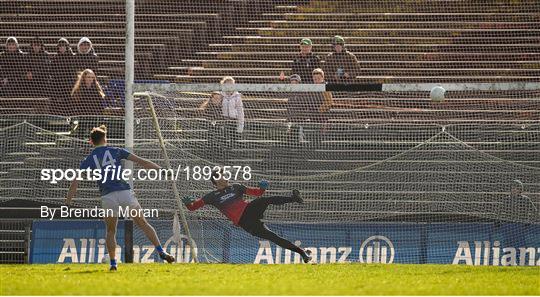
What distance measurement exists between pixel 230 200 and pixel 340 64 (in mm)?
3978

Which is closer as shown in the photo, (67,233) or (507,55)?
(67,233)

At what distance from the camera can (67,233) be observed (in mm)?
19031

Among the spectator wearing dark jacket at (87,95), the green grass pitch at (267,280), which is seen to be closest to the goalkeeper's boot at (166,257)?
the green grass pitch at (267,280)

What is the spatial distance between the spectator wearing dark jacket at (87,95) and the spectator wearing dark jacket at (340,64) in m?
3.72

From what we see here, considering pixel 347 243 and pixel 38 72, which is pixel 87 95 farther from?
pixel 347 243

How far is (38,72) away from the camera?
22.4 meters

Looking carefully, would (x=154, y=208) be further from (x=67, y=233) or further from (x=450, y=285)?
(x=450, y=285)

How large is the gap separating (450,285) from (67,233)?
22.3 feet

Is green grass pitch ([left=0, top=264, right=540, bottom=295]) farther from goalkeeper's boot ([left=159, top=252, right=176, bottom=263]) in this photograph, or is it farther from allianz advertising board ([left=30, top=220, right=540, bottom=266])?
allianz advertising board ([left=30, top=220, right=540, bottom=266])

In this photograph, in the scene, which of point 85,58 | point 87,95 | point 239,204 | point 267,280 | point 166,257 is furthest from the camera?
point 85,58

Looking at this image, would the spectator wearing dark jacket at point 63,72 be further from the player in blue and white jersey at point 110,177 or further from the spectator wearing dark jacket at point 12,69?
the player in blue and white jersey at point 110,177

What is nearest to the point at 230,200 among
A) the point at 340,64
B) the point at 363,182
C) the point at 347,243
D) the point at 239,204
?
the point at 239,204

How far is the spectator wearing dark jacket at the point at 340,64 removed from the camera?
70.1ft

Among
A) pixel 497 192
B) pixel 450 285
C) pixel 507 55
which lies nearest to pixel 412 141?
pixel 497 192
